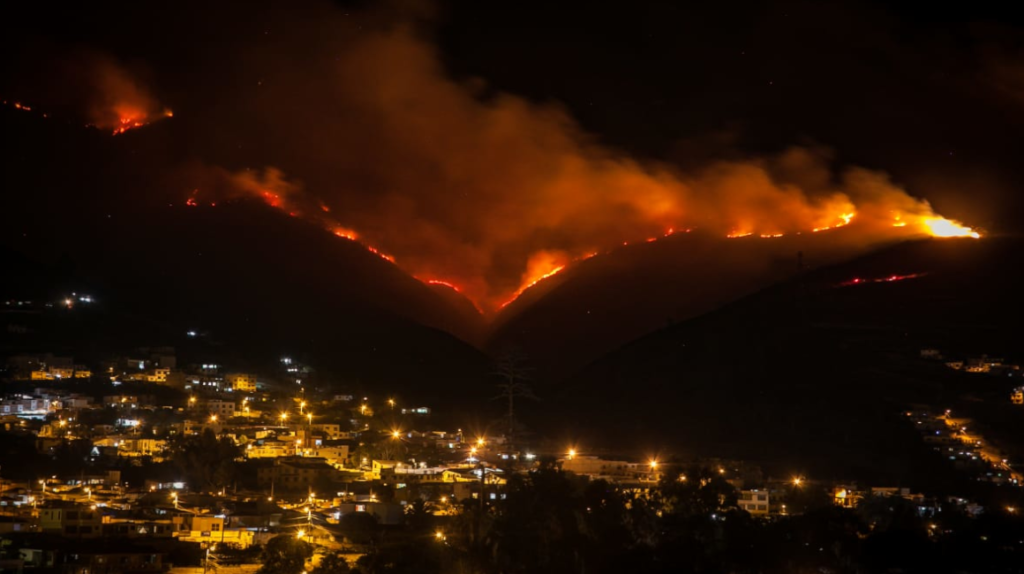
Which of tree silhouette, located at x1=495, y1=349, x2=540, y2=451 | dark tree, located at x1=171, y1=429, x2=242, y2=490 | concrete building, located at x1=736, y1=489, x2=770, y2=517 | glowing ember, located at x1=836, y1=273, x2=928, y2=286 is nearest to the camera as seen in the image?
concrete building, located at x1=736, y1=489, x2=770, y2=517

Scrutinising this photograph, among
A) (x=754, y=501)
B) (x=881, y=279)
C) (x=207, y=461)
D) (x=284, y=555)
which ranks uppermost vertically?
(x=881, y=279)

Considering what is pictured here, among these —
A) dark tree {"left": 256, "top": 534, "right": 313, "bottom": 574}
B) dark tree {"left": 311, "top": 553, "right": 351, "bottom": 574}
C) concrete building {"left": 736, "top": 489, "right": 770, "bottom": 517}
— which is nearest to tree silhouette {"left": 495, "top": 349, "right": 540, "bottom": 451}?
concrete building {"left": 736, "top": 489, "right": 770, "bottom": 517}

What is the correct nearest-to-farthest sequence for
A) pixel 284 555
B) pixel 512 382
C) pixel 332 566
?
1. pixel 332 566
2. pixel 284 555
3. pixel 512 382

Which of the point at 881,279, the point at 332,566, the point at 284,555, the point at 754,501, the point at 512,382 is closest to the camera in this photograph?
the point at 332,566

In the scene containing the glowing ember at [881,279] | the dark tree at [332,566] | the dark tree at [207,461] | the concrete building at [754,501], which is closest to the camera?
the dark tree at [332,566]

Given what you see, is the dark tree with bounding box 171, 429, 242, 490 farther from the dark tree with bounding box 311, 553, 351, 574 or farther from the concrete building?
the concrete building

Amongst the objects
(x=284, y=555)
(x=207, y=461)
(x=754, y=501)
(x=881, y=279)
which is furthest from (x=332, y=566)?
(x=881, y=279)

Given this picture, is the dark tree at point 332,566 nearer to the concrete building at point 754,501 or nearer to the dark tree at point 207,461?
the dark tree at point 207,461

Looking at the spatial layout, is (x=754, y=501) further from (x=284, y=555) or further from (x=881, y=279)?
(x=881, y=279)

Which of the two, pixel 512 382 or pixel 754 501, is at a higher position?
pixel 512 382

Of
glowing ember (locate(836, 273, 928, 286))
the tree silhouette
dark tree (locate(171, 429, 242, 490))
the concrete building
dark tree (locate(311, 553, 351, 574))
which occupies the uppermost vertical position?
glowing ember (locate(836, 273, 928, 286))

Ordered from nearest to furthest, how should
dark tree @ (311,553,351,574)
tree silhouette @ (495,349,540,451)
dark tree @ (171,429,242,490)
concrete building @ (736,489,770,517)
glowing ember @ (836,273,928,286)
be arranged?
1. dark tree @ (311,553,351,574)
2. concrete building @ (736,489,770,517)
3. dark tree @ (171,429,242,490)
4. tree silhouette @ (495,349,540,451)
5. glowing ember @ (836,273,928,286)

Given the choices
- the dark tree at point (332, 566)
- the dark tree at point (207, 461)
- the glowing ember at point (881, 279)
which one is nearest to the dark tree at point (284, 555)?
the dark tree at point (332, 566)
